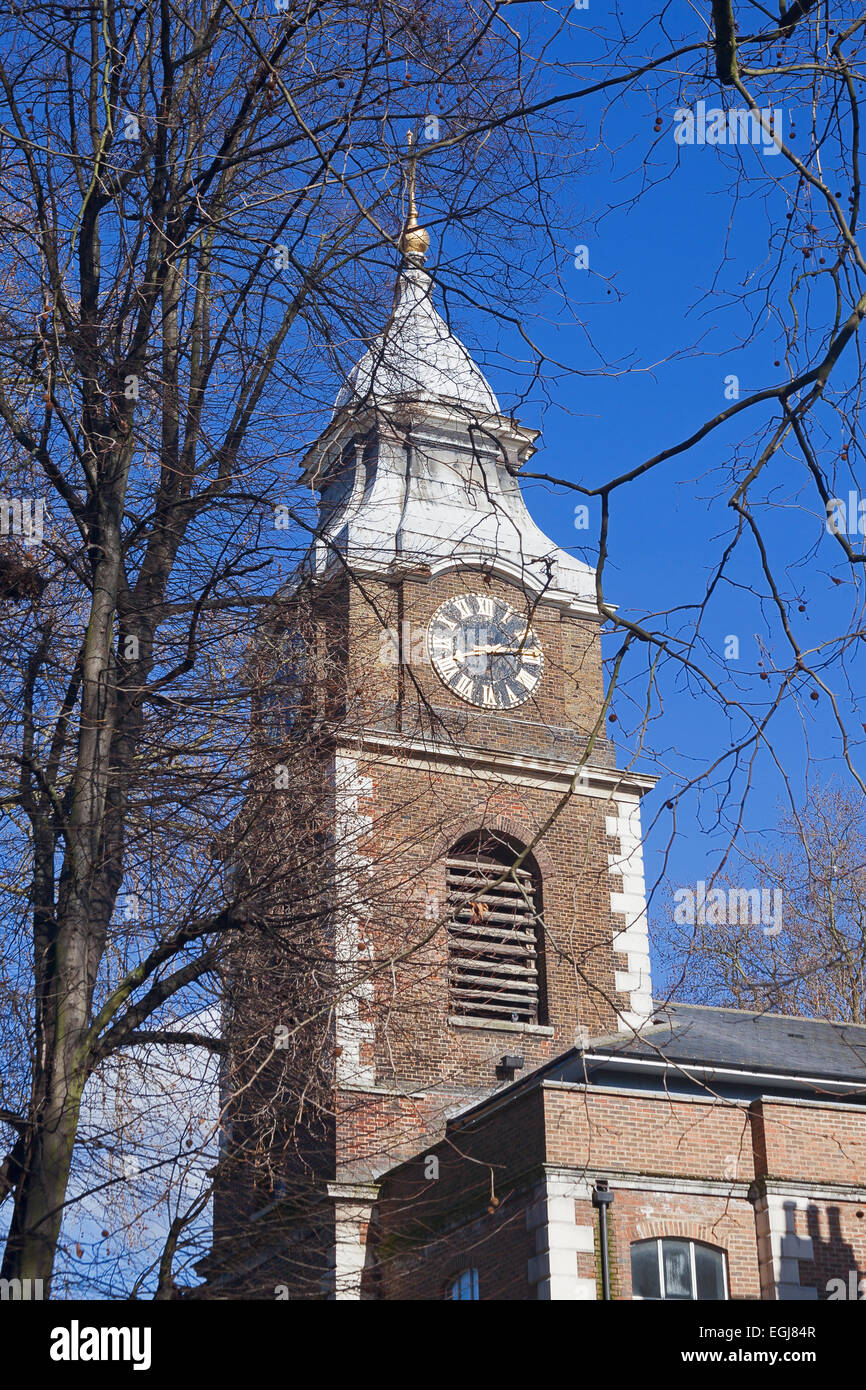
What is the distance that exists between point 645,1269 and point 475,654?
1022 cm

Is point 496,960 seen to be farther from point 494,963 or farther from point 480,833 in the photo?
point 480,833

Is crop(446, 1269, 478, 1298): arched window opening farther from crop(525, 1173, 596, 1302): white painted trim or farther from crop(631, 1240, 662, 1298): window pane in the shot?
crop(631, 1240, 662, 1298): window pane

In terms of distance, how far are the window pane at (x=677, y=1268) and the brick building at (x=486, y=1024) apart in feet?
0.08

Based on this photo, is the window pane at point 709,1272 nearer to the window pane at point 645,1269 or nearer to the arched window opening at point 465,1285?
the window pane at point 645,1269

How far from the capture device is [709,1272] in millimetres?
18047

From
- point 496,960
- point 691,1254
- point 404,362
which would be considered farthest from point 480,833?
point 404,362

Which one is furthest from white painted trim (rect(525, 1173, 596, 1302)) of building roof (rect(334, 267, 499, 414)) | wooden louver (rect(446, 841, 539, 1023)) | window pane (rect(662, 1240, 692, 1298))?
building roof (rect(334, 267, 499, 414))

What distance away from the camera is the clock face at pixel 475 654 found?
82.6 feet

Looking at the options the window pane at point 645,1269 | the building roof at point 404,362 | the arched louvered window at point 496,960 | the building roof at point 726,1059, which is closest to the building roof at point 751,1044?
the building roof at point 726,1059

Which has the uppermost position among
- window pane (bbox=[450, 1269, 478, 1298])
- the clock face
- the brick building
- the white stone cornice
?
the clock face

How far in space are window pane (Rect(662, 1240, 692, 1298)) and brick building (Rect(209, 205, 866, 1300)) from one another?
24mm

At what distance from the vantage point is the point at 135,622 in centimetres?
998

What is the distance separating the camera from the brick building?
11000 millimetres

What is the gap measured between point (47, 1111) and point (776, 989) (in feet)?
12.7
